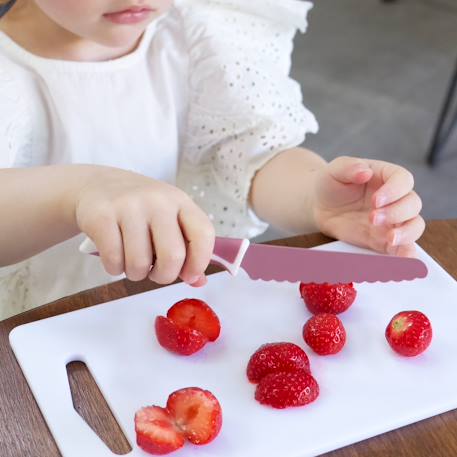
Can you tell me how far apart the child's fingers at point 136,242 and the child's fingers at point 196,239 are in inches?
1.2

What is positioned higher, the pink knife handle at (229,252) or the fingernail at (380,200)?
the fingernail at (380,200)

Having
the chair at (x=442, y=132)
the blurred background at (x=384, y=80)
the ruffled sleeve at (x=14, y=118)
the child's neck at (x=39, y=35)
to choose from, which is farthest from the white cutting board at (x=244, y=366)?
the chair at (x=442, y=132)

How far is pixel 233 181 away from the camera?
1.03 metres

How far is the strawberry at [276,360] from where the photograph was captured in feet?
2.21

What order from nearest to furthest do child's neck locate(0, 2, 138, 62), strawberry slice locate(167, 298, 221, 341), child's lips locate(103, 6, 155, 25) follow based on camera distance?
strawberry slice locate(167, 298, 221, 341)
child's lips locate(103, 6, 155, 25)
child's neck locate(0, 2, 138, 62)

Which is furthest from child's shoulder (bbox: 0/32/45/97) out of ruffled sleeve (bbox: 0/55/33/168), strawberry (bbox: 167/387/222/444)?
strawberry (bbox: 167/387/222/444)

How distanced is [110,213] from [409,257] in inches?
12.3

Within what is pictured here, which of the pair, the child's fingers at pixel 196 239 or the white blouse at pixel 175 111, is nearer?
the child's fingers at pixel 196 239

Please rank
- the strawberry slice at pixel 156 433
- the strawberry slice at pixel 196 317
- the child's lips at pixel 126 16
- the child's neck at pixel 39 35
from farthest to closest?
the child's neck at pixel 39 35 → the child's lips at pixel 126 16 → the strawberry slice at pixel 196 317 → the strawberry slice at pixel 156 433

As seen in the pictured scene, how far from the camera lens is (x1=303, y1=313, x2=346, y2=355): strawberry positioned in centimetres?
69

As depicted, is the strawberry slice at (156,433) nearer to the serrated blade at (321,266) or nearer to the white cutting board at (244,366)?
the white cutting board at (244,366)

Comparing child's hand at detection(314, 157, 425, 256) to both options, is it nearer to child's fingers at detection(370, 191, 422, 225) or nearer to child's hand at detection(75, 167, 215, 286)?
child's fingers at detection(370, 191, 422, 225)

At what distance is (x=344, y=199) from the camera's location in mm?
868

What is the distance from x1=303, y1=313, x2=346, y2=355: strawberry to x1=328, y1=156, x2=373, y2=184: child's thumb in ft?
0.56
